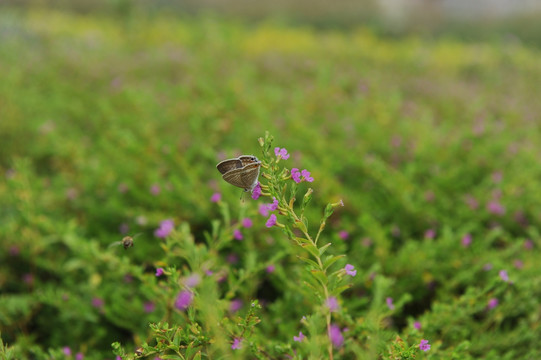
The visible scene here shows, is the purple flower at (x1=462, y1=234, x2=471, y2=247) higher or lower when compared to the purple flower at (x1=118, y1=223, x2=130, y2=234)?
higher

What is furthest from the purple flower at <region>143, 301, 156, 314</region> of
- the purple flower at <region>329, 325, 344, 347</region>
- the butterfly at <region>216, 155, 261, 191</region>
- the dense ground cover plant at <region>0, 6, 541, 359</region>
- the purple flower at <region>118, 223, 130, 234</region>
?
the butterfly at <region>216, 155, 261, 191</region>

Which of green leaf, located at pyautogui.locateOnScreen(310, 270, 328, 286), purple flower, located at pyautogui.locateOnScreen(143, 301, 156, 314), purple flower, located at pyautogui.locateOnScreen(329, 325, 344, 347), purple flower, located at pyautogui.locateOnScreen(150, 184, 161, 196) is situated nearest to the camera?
green leaf, located at pyautogui.locateOnScreen(310, 270, 328, 286)

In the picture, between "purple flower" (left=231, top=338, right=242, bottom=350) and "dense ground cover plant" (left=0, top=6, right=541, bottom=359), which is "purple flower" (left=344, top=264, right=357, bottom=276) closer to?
"dense ground cover plant" (left=0, top=6, right=541, bottom=359)

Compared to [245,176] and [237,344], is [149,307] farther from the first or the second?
[245,176]

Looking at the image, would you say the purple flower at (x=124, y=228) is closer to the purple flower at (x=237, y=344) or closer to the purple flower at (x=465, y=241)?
the purple flower at (x=237, y=344)

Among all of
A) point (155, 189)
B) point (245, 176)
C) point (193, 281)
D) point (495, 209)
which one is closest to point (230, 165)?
point (245, 176)

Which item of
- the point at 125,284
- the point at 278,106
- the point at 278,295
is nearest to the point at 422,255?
the point at 278,295

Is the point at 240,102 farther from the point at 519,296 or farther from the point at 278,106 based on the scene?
the point at 519,296
